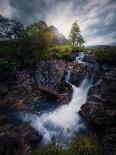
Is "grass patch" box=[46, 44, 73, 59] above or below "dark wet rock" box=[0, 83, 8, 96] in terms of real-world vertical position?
above

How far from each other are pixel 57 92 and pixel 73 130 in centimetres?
730

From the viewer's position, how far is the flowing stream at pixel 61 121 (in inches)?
630

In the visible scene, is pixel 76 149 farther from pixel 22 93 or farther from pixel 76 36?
pixel 76 36

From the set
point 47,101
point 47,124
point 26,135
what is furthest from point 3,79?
point 26,135

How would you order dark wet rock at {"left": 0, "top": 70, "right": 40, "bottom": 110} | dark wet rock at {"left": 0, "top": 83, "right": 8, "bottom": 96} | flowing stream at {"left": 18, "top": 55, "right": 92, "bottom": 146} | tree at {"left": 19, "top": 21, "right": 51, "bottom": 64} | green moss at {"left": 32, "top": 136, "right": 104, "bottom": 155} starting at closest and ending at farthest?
green moss at {"left": 32, "top": 136, "right": 104, "bottom": 155}, flowing stream at {"left": 18, "top": 55, "right": 92, "bottom": 146}, dark wet rock at {"left": 0, "top": 70, "right": 40, "bottom": 110}, dark wet rock at {"left": 0, "top": 83, "right": 8, "bottom": 96}, tree at {"left": 19, "top": 21, "right": 51, "bottom": 64}

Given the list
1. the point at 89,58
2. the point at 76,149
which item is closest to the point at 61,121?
the point at 76,149

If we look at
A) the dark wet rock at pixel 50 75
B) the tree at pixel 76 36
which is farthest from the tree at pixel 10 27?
the dark wet rock at pixel 50 75

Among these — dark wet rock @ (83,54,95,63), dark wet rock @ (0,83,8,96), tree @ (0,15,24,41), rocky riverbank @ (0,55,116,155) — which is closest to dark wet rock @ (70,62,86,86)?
rocky riverbank @ (0,55,116,155)

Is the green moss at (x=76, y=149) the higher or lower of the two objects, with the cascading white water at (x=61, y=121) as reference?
higher

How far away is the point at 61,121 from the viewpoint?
1830 centimetres

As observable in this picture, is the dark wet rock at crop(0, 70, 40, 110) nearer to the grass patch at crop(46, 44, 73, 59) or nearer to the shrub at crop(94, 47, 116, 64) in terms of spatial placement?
the grass patch at crop(46, 44, 73, 59)

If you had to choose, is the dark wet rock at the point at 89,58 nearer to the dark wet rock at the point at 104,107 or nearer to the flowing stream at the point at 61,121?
the flowing stream at the point at 61,121

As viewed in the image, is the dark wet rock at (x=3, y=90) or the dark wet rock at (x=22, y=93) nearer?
the dark wet rock at (x=22, y=93)

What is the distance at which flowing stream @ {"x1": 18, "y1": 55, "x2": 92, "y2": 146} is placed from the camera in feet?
52.5
